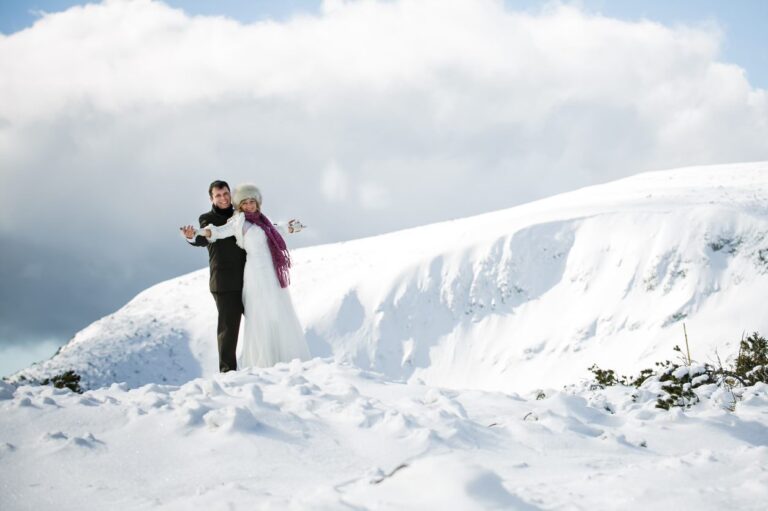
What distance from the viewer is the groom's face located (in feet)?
27.3

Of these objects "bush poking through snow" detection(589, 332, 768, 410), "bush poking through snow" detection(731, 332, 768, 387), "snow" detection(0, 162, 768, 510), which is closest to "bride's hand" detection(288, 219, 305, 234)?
"snow" detection(0, 162, 768, 510)

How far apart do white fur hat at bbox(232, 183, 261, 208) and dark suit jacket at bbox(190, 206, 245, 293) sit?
40 centimetres

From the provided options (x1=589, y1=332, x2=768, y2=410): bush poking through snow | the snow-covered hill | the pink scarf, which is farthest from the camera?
the snow-covered hill

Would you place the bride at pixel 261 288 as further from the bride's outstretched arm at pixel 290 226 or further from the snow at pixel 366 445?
the snow at pixel 366 445

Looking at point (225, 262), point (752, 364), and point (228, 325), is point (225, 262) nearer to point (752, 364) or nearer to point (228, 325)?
point (228, 325)

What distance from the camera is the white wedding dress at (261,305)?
26.8 feet

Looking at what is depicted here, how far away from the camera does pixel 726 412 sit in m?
5.07

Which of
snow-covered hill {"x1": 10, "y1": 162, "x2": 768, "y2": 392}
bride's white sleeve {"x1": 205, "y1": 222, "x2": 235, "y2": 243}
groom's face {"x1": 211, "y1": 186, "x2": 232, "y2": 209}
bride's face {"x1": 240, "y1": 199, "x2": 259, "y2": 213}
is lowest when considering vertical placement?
snow-covered hill {"x1": 10, "y1": 162, "x2": 768, "y2": 392}

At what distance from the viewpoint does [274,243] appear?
830 cm

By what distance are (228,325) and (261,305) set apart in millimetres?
484

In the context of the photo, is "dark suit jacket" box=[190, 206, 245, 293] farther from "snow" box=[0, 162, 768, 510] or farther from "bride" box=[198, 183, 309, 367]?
"snow" box=[0, 162, 768, 510]

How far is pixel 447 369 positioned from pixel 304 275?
12.5 meters

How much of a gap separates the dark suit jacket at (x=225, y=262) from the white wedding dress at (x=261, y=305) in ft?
0.27

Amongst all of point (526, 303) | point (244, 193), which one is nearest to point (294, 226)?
point (244, 193)
